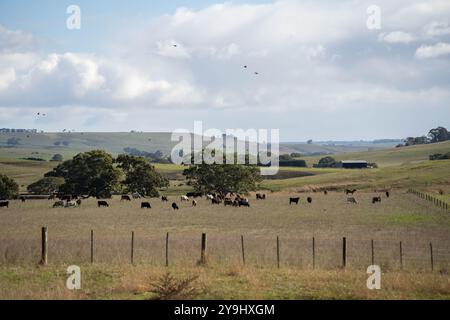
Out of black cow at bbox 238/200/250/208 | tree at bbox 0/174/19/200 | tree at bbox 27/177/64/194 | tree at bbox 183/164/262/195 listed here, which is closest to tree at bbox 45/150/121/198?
tree at bbox 0/174/19/200

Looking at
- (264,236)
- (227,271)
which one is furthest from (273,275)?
(264,236)

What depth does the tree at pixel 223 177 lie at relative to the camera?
8694 centimetres

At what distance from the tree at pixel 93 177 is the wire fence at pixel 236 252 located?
5287 cm

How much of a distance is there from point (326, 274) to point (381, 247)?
10.1m

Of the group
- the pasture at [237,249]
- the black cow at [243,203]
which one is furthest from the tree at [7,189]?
the black cow at [243,203]

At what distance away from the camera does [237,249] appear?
87.1 feet

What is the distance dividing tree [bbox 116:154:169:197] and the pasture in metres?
35.9

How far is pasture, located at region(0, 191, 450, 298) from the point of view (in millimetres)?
17391

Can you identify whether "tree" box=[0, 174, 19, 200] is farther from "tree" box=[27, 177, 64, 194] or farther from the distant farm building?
the distant farm building

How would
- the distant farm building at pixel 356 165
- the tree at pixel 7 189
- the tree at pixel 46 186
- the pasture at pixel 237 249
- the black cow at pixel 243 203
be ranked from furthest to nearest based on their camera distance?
the distant farm building at pixel 356 165 → the tree at pixel 46 186 → the tree at pixel 7 189 → the black cow at pixel 243 203 → the pasture at pixel 237 249

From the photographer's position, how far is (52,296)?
50.9 ft

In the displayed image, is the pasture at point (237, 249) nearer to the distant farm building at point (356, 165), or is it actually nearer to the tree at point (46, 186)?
the tree at point (46, 186)
